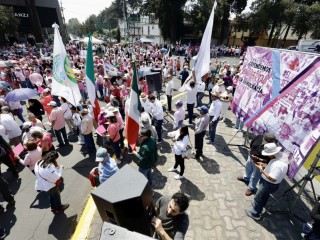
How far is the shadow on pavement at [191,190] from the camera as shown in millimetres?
5195

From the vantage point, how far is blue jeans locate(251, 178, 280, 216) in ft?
13.8

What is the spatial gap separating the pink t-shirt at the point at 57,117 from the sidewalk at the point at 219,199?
139 inches

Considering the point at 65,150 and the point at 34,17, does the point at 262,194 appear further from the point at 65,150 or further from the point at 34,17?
the point at 34,17

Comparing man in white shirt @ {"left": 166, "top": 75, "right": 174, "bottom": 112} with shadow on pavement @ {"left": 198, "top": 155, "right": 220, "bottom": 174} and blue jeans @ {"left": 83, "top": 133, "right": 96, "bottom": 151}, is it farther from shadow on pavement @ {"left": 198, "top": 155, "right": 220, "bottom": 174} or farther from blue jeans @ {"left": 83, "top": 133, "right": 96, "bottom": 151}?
blue jeans @ {"left": 83, "top": 133, "right": 96, "bottom": 151}

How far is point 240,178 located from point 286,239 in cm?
186

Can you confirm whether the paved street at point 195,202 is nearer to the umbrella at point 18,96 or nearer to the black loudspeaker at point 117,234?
the umbrella at point 18,96

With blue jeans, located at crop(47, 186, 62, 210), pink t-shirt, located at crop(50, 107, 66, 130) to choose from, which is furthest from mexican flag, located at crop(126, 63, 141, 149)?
pink t-shirt, located at crop(50, 107, 66, 130)

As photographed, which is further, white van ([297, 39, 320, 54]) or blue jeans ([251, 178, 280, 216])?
white van ([297, 39, 320, 54])

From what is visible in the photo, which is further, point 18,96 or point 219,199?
point 18,96

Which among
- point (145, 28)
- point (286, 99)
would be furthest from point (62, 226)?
point (145, 28)

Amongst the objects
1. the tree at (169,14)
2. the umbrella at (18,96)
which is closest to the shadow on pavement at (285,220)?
the umbrella at (18,96)

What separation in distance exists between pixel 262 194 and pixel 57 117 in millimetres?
6391

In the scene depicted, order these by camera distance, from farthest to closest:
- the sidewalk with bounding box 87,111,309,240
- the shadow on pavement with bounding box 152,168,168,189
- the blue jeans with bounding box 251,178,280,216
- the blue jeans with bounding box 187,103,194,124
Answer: the blue jeans with bounding box 187,103,194,124 < the shadow on pavement with bounding box 152,168,168,189 < the sidewalk with bounding box 87,111,309,240 < the blue jeans with bounding box 251,178,280,216

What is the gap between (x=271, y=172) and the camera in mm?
4008
